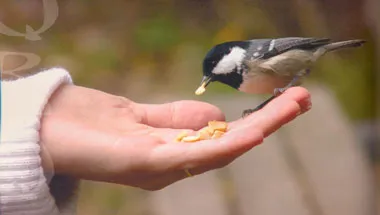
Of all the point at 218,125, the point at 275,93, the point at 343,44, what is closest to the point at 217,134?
the point at 218,125

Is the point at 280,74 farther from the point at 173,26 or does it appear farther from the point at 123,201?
the point at 123,201

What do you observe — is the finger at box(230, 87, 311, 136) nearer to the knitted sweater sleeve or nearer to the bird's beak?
the bird's beak

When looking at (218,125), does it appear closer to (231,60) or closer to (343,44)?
(231,60)

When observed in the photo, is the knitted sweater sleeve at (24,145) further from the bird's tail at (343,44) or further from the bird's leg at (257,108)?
the bird's tail at (343,44)

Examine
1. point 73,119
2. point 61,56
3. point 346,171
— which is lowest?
point 346,171

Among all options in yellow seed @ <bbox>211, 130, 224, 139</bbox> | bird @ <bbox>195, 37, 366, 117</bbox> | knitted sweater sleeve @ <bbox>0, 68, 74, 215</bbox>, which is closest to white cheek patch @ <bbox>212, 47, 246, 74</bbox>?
bird @ <bbox>195, 37, 366, 117</bbox>

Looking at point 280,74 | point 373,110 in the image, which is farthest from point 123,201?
point 373,110
